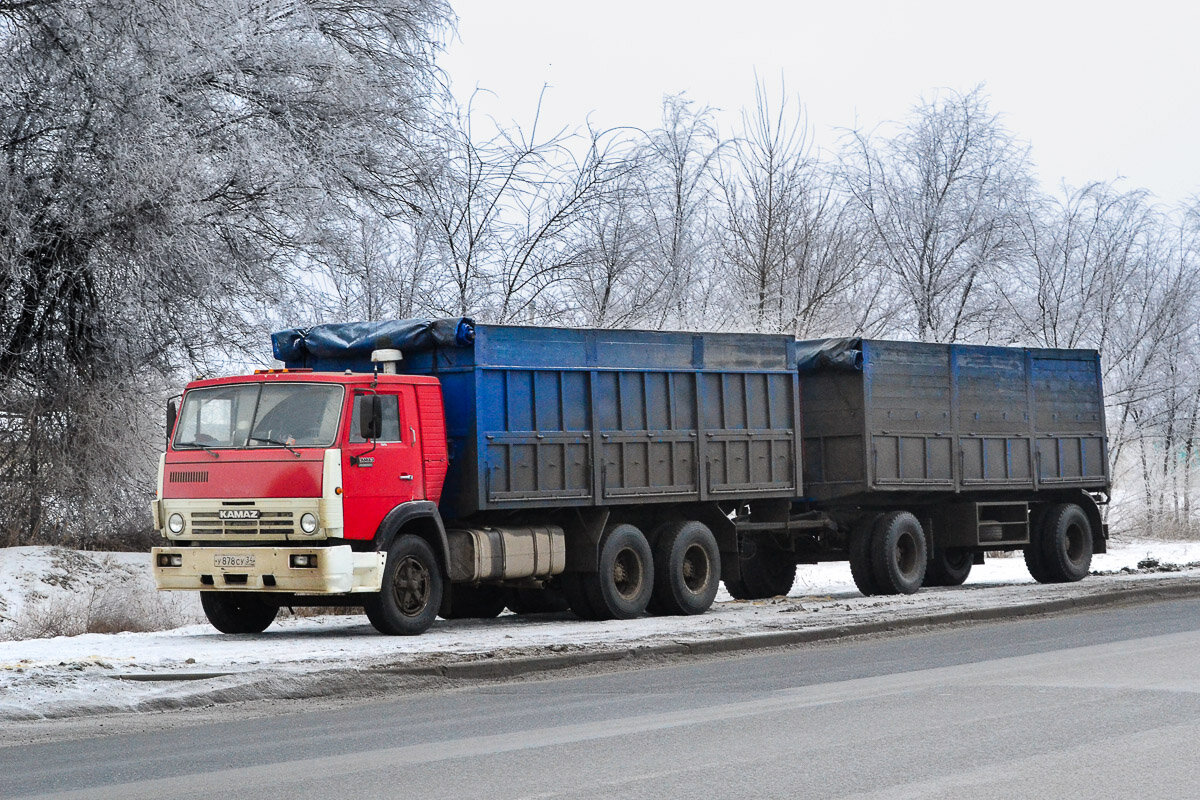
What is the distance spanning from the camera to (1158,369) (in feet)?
126

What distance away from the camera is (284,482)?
1476 cm

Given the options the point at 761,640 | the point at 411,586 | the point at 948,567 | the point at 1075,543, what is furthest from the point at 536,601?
the point at 1075,543

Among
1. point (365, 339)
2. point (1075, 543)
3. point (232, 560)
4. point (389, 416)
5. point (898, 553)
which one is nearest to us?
point (232, 560)

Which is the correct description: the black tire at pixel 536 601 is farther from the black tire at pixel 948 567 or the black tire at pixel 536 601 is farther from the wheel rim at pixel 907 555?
the black tire at pixel 948 567

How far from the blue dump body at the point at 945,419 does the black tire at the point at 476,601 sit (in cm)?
461

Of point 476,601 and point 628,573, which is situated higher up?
point 628,573

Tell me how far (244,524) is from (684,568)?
567 centimetres

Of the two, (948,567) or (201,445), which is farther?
(948,567)

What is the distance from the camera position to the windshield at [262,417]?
591 inches

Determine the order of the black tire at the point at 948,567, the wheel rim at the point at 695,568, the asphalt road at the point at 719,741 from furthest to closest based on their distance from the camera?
the black tire at the point at 948,567, the wheel rim at the point at 695,568, the asphalt road at the point at 719,741

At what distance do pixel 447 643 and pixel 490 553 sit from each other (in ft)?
5.95

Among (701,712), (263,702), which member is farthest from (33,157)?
(701,712)

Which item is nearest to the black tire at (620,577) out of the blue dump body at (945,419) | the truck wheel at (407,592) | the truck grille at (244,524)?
the truck wheel at (407,592)

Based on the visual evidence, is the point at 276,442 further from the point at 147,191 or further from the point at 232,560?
the point at 147,191
